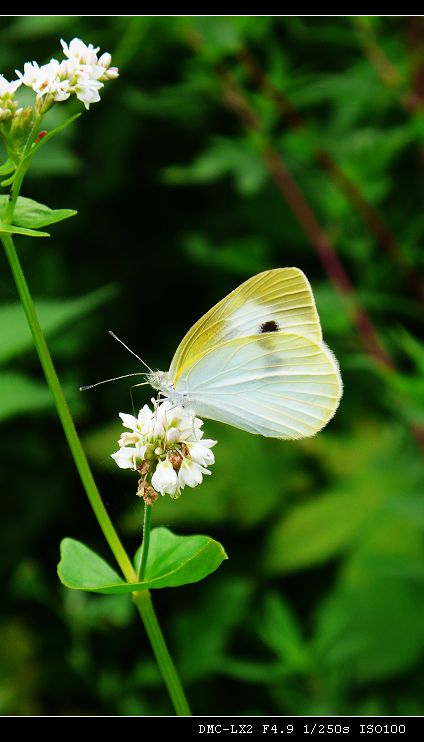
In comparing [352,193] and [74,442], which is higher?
[352,193]

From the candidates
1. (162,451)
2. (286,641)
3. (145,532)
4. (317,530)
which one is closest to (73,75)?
(162,451)

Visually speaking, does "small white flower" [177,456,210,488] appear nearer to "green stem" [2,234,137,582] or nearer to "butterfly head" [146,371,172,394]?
"green stem" [2,234,137,582]

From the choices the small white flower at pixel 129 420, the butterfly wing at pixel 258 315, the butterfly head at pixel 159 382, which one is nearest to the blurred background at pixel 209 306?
the butterfly wing at pixel 258 315

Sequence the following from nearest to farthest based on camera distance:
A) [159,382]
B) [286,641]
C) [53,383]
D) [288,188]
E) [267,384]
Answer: [53,383] → [159,382] → [267,384] → [286,641] → [288,188]

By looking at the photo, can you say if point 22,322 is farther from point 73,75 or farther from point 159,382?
point 73,75

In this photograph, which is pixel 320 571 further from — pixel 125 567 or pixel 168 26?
pixel 125 567

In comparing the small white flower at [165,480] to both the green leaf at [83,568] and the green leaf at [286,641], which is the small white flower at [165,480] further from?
the green leaf at [286,641]

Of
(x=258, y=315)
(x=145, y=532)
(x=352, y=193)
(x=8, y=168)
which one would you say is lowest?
(x=145, y=532)
